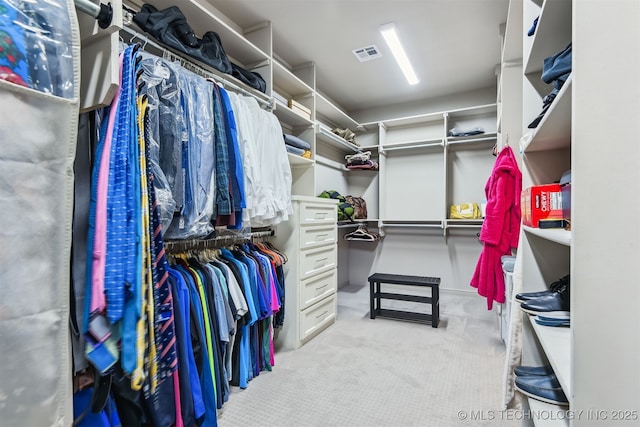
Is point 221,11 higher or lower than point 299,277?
higher

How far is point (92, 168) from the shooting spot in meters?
0.99

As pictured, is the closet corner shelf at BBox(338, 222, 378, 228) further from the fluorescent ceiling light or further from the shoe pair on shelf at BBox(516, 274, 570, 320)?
the shoe pair on shelf at BBox(516, 274, 570, 320)

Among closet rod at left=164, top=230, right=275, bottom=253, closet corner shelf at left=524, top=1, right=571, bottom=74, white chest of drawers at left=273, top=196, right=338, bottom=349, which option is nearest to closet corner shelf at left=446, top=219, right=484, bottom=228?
white chest of drawers at left=273, top=196, right=338, bottom=349

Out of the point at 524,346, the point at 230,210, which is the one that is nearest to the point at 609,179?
the point at 524,346

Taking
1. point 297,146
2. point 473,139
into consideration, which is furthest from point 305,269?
point 473,139

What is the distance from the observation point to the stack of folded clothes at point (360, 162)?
408 cm

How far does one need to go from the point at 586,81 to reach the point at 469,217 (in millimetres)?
3434

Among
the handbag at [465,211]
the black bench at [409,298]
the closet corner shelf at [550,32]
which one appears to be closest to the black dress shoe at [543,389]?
the closet corner shelf at [550,32]

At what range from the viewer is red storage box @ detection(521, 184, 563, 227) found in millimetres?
1008

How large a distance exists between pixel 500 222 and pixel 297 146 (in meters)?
1.79

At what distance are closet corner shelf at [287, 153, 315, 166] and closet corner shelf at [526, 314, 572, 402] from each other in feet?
6.43

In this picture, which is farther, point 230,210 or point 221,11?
point 221,11

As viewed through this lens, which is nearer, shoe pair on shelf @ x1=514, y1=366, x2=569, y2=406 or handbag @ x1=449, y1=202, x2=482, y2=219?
shoe pair on shelf @ x1=514, y1=366, x2=569, y2=406

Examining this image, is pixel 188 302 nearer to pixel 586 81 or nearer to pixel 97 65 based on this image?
pixel 97 65
